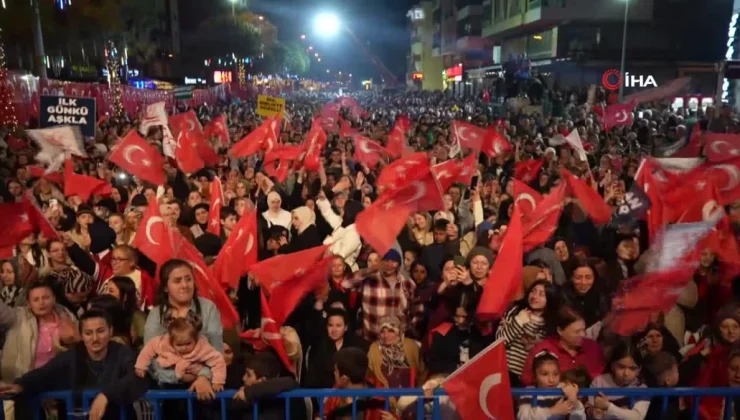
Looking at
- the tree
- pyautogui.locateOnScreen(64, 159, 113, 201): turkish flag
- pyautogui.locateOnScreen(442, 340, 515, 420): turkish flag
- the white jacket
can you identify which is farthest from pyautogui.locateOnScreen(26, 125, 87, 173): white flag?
the tree

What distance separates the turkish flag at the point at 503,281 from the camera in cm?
509

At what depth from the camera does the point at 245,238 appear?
609cm

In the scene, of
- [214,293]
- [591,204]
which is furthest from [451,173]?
[214,293]

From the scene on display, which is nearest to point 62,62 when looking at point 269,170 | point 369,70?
point 269,170

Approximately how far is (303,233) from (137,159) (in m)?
2.94

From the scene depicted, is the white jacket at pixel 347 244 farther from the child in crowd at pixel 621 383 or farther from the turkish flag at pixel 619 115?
the turkish flag at pixel 619 115

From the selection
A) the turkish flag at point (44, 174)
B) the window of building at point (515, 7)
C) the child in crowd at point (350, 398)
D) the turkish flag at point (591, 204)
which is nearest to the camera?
the child in crowd at point (350, 398)

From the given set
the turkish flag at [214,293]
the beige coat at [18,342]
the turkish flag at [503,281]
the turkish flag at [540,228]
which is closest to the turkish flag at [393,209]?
the turkish flag at [540,228]

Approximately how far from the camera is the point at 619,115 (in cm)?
1589

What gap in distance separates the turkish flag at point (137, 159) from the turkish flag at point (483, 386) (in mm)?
6451

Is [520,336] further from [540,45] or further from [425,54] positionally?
[425,54]

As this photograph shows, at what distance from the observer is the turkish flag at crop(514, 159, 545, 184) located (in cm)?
1087

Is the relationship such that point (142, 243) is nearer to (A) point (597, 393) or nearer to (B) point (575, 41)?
(A) point (597, 393)

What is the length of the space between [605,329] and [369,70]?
6669 inches
